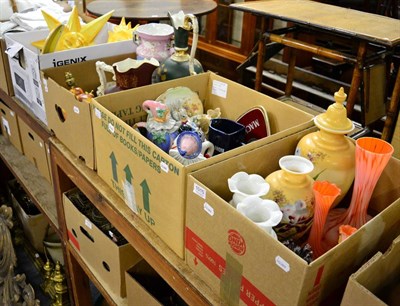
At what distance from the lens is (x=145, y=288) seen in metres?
1.14

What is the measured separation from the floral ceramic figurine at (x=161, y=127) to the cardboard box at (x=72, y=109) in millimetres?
187

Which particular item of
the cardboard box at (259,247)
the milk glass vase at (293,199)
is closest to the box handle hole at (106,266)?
the cardboard box at (259,247)

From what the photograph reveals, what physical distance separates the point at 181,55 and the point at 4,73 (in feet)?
2.87

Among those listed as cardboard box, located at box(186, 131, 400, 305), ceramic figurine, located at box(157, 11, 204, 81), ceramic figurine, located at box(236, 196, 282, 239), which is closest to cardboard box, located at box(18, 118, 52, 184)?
ceramic figurine, located at box(157, 11, 204, 81)

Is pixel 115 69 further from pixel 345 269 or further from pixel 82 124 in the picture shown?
pixel 345 269

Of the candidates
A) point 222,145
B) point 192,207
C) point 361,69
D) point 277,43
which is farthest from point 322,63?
point 192,207

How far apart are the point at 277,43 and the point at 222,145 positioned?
61.6 inches

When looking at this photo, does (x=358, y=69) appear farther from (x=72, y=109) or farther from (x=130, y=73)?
(x=72, y=109)

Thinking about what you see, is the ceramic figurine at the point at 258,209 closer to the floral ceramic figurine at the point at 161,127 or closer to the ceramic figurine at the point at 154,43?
the floral ceramic figurine at the point at 161,127

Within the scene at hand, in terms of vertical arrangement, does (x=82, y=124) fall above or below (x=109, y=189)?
above

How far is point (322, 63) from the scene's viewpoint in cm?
333

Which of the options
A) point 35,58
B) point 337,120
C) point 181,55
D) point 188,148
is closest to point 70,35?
point 35,58

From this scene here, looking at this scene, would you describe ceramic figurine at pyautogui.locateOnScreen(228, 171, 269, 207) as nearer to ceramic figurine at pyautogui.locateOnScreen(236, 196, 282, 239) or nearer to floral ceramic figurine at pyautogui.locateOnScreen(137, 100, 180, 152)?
ceramic figurine at pyautogui.locateOnScreen(236, 196, 282, 239)

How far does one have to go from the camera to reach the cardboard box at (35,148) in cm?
165
